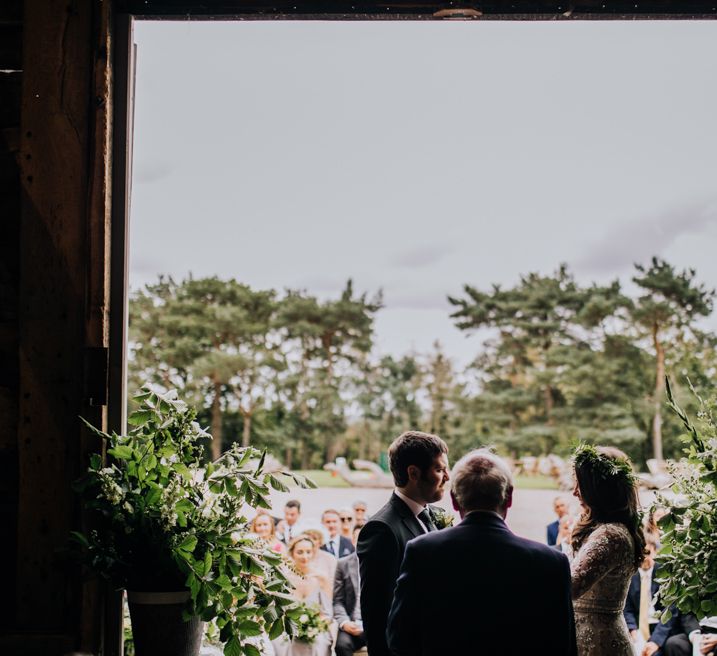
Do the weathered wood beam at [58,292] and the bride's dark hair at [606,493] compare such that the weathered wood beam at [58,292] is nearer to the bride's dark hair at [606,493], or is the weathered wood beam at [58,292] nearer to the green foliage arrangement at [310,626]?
the bride's dark hair at [606,493]

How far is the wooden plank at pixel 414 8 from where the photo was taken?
247cm

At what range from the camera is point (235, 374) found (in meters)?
18.5

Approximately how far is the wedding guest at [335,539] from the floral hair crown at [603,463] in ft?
13.9

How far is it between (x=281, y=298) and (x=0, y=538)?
16.8 meters

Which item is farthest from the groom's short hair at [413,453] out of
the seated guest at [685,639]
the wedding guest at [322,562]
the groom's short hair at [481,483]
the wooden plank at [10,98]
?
the wedding guest at [322,562]

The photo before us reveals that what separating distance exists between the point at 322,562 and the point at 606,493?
12.9ft

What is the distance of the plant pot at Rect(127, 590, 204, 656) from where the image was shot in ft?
6.54

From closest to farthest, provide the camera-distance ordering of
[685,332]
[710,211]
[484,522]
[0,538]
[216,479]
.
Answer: [484,522]
[216,479]
[0,538]
[685,332]
[710,211]

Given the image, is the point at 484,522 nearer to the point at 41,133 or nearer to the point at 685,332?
the point at 41,133

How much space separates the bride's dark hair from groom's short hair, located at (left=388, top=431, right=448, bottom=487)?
47 centimetres

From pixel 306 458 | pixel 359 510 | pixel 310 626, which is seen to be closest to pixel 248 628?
pixel 310 626

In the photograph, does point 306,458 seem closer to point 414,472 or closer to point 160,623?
point 414,472

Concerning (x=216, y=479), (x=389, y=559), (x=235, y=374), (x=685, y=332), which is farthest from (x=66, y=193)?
(x=685, y=332)

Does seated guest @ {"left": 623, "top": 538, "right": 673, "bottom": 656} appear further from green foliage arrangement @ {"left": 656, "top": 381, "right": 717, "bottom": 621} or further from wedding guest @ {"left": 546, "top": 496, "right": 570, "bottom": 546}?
green foliage arrangement @ {"left": 656, "top": 381, "right": 717, "bottom": 621}
